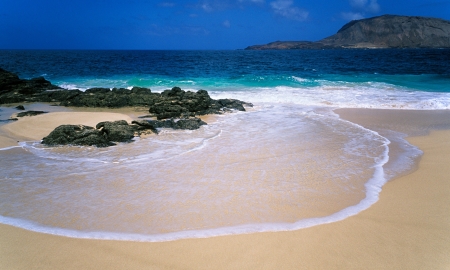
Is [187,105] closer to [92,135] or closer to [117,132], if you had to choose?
[117,132]

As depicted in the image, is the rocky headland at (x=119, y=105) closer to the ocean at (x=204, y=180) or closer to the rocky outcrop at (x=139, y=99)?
the rocky outcrop at (x=139, y=99)

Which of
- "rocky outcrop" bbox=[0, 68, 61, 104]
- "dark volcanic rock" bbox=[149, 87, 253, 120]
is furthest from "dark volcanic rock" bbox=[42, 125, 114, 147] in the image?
"rocky outcrop" bbox=[0, 68, 61, 104]

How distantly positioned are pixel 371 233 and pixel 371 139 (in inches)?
184

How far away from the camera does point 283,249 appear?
3.13 m

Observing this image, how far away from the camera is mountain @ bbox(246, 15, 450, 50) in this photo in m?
123

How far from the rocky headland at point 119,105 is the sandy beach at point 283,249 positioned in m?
3.86

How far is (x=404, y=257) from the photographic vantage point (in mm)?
3020

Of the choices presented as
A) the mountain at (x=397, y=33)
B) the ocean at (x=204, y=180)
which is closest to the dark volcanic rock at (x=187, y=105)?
the ocean at (x=204, y=180)

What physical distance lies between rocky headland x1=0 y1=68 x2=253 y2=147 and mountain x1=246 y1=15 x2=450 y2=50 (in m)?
135

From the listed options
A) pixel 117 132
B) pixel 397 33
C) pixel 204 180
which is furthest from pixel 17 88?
pixel 397 33

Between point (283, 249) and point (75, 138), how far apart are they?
19.0 ft

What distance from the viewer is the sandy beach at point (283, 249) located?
2904mm

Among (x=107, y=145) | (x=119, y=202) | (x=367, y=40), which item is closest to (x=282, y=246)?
(x=119, y=202)

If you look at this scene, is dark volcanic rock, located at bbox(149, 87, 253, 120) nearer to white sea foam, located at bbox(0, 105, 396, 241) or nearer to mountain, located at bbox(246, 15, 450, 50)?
white sea foam, located at bbox(0, 105, 396, 241)
